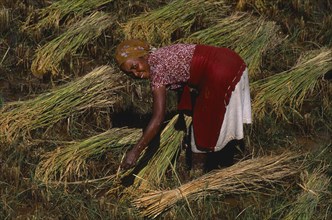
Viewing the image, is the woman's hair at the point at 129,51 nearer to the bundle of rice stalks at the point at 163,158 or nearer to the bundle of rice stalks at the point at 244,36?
the bundle of rice stalks at the point at 163,158

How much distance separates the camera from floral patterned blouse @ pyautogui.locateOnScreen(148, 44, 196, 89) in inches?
183

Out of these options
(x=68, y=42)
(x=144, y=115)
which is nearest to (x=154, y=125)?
(x=144, y=115)

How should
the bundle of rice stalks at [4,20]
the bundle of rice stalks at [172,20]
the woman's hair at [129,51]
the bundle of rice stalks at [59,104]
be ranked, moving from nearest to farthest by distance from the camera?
1. the woman's hair at [129,51]
2. the bundle of rice stalks at [59,104]
3. the bundle of rice stalks at [172,20]
4. the bundle of rice stalks at [4,20]

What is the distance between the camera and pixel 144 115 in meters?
5.78

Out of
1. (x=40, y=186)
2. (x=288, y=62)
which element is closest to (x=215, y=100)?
(x=40, y=186)

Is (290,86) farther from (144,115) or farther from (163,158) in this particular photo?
(163,158)

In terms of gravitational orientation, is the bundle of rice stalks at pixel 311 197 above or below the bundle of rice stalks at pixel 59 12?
below

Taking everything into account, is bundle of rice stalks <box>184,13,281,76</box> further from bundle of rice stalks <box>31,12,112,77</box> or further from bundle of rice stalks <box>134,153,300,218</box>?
bundle of rice stalks <box>134,153,300,218</box>

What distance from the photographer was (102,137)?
538cm

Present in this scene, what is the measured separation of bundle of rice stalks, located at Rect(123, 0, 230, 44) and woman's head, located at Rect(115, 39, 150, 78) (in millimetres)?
1814

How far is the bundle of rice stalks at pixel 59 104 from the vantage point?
5.48 metres

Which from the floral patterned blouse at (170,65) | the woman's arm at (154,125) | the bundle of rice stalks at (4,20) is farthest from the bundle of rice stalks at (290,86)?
the bundle of rice stalks at (4,20)

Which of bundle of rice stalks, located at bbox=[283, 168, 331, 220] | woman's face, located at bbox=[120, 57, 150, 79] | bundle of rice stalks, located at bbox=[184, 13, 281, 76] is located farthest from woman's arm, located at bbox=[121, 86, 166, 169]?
bundle of rice stalks, located at bbox=[184, 13, 281, 76]

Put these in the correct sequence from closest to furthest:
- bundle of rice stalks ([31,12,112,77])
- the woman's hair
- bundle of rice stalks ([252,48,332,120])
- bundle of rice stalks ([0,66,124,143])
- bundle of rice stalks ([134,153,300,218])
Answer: the woman's hair → bundle of rice stalks ([134,153,300,218]) → bundle of rice stalks ([0,66,124,143]) → bundle of rice stalks ([252,48,332,120]) → bundle of rice stalks ([31,12,112,77])
